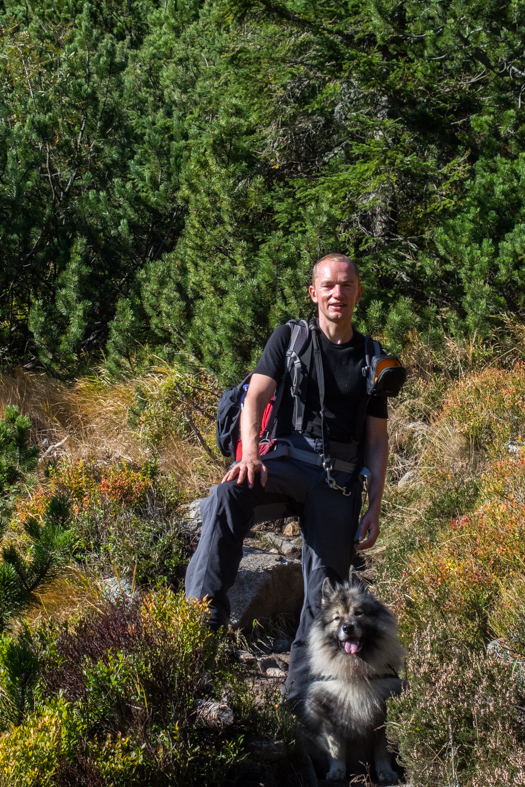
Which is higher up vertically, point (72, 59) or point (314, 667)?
point (72, 59)

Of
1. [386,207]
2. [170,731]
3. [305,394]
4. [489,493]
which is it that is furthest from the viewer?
[386,207]

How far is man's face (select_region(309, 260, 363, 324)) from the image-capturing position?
3742 mm

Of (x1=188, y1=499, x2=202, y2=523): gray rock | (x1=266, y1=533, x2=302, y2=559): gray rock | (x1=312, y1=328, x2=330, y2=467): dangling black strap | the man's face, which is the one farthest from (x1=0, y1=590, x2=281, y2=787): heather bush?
(x1=266, y1=533, x2=302, y2=559): gray rock

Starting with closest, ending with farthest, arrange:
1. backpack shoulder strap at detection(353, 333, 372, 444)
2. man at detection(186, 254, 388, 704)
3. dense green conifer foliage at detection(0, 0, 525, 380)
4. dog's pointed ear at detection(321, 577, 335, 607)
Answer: dog's pointed ear at detection(321, 577, 335, 607), man at detection(186, 254, 388, 704), backpack shoulder strap at detection(353, 333, 372, 444), dense green conifer foliage at detection(0, 0, 525, 380)

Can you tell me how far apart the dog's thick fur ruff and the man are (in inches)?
7.1

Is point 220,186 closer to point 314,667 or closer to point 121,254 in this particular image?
point 121,254

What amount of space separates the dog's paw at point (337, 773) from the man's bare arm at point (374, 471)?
1054mm

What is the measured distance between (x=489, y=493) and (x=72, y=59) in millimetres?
8423

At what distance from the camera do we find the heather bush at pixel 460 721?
266cm

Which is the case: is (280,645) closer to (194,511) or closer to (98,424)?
(194,511)

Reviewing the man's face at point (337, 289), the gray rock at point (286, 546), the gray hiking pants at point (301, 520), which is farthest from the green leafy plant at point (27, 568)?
the gray rock at point (286, 546)

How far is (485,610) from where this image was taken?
3.78 meters

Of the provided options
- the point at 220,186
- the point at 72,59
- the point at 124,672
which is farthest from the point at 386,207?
the point at 124,672

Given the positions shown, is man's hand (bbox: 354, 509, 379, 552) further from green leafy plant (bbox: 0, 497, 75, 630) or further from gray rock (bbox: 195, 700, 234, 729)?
green leafy plant (bbox: 0, 497, 75, 630)
